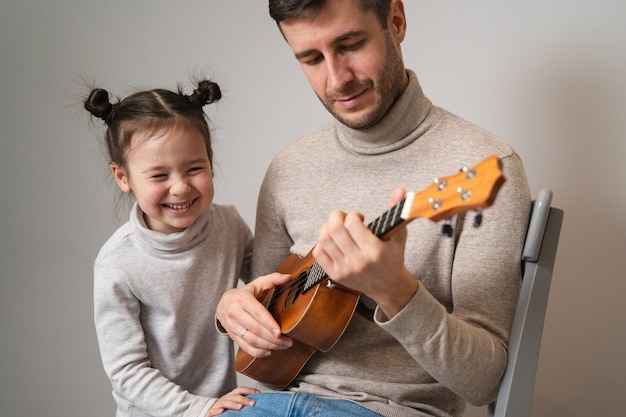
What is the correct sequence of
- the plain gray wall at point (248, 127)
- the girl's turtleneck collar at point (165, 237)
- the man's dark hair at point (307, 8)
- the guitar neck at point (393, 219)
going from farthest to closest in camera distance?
1. the plain gray wall at point (248, 127)
2. the girl's turtleneck collar at point (165, 237)
3. the man's dark hair at point (307, 8)
4. the guitar neck at point (393, 219)

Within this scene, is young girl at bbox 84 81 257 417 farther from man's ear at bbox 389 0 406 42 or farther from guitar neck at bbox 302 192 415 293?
guitar neck at bbox 302 192 415 293

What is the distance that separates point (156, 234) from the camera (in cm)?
153

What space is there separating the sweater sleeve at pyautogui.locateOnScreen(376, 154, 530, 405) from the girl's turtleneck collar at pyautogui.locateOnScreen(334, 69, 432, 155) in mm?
216

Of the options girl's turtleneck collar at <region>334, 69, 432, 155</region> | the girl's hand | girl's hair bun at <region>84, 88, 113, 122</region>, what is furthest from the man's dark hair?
the girl's hand

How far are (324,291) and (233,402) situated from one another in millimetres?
332

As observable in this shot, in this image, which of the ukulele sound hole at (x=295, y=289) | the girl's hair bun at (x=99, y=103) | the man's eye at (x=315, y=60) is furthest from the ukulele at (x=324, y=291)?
the girl's hair bun at (x=99, y=103)

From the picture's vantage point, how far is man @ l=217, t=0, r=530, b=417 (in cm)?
118

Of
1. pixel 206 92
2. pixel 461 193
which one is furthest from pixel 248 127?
pixel 461 193

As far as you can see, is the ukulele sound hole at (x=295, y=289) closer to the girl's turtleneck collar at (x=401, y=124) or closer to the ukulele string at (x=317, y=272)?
the ukulele string at (x=317, y=272)

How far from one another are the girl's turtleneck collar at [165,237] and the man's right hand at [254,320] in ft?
0.57

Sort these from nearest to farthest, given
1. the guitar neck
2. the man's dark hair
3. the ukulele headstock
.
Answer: the ukulele headstock
the guitar neck
the man's dark hair

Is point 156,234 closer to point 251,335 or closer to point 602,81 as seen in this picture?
point 251,335

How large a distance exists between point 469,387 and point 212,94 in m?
0.85

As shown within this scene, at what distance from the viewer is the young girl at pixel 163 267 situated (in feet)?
4.87
